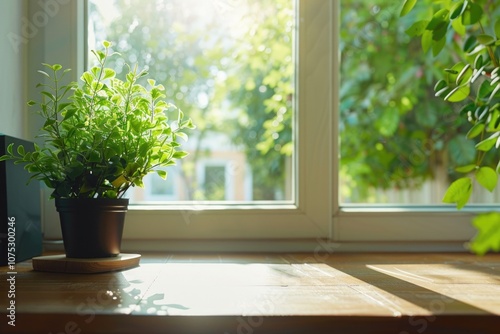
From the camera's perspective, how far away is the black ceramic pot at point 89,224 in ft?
3.22

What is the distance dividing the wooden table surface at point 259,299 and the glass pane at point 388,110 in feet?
7.26

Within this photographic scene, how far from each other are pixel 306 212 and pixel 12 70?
0.70m

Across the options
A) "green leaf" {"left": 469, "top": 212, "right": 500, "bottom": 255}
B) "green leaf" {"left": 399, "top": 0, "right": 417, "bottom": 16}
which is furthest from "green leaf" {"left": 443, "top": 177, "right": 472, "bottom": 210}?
"green leaf" {"left": 469, "top": 212, "right": 500, "bottom": 255}

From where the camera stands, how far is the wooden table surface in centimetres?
68

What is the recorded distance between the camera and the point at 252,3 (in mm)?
2326

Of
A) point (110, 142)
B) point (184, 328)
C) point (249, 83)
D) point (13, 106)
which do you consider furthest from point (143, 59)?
point (249, 83)

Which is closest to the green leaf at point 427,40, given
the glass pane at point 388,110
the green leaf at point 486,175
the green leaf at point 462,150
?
the green leaf at point 486,175

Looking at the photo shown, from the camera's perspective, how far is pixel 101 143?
3.26 feet

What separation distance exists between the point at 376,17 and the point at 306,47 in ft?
→ 7.52

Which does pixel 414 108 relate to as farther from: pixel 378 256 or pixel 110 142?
pixel 110 142

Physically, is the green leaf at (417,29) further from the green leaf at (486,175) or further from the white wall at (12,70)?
the white wall at (12,70)

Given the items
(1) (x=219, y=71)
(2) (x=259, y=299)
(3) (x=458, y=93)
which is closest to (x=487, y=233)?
(2) (x=259, y=299)

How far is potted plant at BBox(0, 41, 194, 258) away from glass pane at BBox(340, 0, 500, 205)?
2.27m

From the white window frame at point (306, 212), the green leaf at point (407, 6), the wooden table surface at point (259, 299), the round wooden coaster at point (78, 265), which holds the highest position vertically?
the green leaf at point (407, 6)
